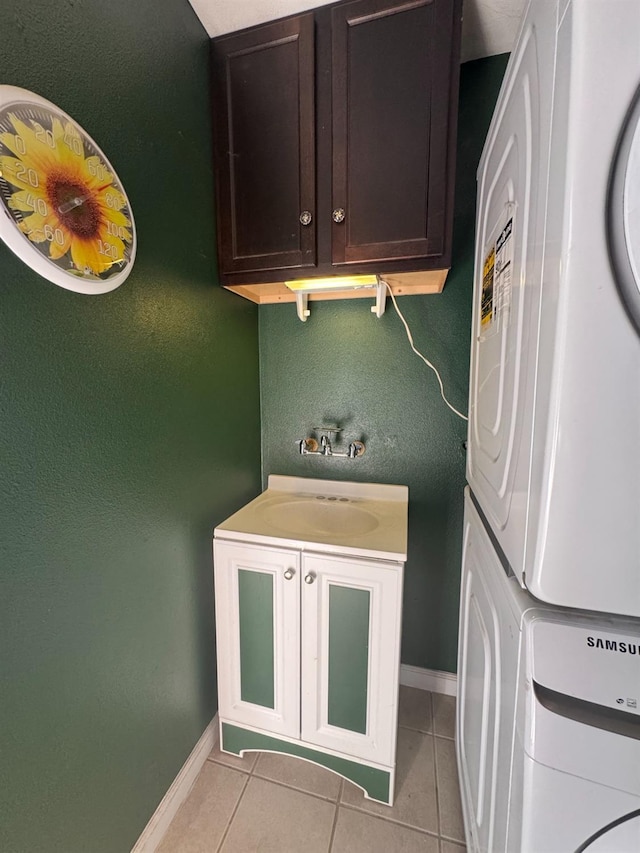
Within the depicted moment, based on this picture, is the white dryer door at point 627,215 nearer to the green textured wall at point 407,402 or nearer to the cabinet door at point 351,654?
the cabinet door at point 351,654

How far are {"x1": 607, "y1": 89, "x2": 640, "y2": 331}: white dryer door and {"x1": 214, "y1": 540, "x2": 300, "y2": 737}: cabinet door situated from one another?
3.32 ft

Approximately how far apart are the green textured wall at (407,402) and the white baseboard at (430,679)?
34mm

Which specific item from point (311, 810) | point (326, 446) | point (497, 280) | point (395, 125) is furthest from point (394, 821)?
point (395, 125)

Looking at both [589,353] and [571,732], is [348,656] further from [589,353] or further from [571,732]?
[589,353]

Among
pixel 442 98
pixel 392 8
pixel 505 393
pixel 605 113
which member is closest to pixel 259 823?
pixel 505 393

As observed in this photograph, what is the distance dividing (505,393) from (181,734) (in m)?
1.45

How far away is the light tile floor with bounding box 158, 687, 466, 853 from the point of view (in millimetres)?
1049

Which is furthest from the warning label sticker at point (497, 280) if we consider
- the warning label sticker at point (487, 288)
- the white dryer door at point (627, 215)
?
the white dryer door at point (627, 215)

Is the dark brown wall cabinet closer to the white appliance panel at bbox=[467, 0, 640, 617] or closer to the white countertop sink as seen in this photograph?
the white appliance panel at bbox=[467, 0, 640, 617]

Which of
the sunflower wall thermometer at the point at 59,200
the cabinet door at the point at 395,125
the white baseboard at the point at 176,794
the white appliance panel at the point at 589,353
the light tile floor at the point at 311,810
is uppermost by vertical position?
the cabinet door at the point at 395,125

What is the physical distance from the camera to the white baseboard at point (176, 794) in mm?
1007

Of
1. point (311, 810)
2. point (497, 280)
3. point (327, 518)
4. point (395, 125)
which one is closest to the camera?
point (497, 280)

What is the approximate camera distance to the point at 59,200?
0.72 meters

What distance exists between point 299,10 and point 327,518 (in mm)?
1689
